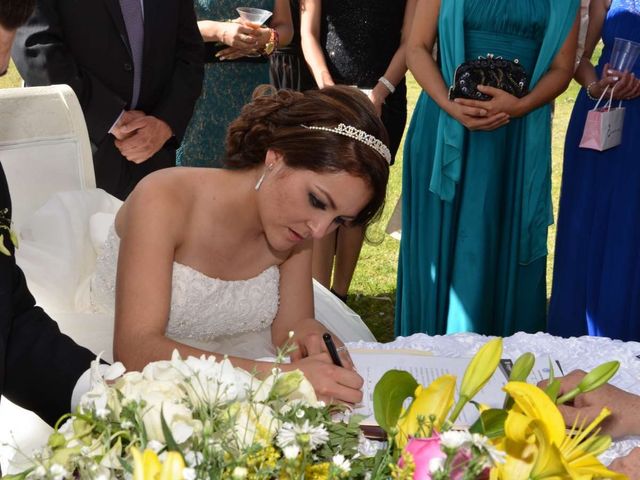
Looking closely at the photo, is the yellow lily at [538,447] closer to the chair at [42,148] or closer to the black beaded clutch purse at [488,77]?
the chair at [42,148]

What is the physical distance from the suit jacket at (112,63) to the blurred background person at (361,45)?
0.63 metres

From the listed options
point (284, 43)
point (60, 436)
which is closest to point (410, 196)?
point (284, 43)

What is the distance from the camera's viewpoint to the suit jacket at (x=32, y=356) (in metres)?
1.75

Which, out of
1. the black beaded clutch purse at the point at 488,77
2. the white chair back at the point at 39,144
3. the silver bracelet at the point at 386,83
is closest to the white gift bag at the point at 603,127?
the black beaded clutch purse at the point at 488,77

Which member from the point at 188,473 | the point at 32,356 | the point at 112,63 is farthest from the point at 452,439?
the point at 112,63

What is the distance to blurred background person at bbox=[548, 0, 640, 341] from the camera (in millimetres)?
3604

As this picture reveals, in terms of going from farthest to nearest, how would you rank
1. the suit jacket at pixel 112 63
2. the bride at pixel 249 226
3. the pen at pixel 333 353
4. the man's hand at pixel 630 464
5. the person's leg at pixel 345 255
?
the person's leg at pixel 345 255 → the suit jacket at pixel 112 63 → the bride at pixel 249 226 → the pen at pixel 333 353 → the man's hand at pixel 630 464

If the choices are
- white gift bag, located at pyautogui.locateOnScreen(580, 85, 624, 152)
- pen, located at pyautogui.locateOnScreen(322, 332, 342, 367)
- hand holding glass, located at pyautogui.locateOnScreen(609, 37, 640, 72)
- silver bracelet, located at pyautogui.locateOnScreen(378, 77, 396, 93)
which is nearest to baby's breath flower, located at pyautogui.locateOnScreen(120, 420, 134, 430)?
pen, located at pyautogui.locateOnScreen(322, 332, 342, 367)

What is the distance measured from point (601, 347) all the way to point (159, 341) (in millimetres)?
1040

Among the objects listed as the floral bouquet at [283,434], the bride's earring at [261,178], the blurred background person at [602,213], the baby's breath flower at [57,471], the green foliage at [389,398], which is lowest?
the blurred background person at [602,213]

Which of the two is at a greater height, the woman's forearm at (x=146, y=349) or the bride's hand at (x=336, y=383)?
the bride's hand at (x=336, y=383)

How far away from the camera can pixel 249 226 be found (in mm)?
2605

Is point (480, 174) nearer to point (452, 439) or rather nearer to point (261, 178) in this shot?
point (261, 178)

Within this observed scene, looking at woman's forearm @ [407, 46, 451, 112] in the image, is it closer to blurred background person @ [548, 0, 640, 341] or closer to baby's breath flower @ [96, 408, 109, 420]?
blurred background person @ [548, 0, 640, 341]
